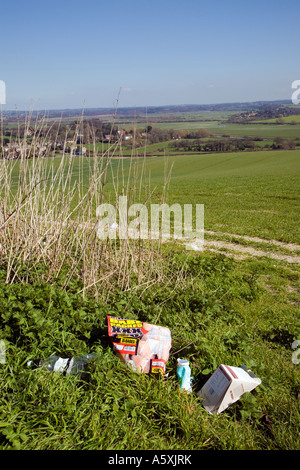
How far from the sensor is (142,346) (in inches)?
104

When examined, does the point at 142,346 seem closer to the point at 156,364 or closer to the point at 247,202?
the point at 156,364

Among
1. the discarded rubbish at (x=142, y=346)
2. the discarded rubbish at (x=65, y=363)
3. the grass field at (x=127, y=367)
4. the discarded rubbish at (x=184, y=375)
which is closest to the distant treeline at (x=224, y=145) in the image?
the grass field at (x=127, y=367)

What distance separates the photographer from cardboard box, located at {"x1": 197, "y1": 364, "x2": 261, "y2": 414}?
7.64 ft

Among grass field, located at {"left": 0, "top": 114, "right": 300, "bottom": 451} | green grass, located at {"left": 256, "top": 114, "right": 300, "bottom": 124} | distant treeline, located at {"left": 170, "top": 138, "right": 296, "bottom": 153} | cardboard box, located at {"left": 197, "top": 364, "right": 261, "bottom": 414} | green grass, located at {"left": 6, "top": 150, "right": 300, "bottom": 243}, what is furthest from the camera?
green grass, located at {"left": 256, "top": 114, "right": 300, "bottom": 124}

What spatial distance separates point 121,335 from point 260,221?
8047 millimetres

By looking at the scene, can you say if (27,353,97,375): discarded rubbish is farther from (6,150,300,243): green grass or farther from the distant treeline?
the distant treeline

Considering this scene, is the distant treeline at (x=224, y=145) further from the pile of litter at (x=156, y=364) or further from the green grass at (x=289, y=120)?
the pile of litter at (x=156, y=364)

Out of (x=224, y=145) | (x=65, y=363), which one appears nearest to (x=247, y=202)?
(x=65, y=363)

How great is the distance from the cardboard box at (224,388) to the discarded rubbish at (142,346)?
0.37 metres

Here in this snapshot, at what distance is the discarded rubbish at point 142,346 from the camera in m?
2.62

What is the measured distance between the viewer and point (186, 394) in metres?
2.42

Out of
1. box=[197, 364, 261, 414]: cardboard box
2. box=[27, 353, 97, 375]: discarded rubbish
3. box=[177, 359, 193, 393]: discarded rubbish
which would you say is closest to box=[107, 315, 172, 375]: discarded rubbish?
box=[177, 359, 193, 393]: discarded rubbish
